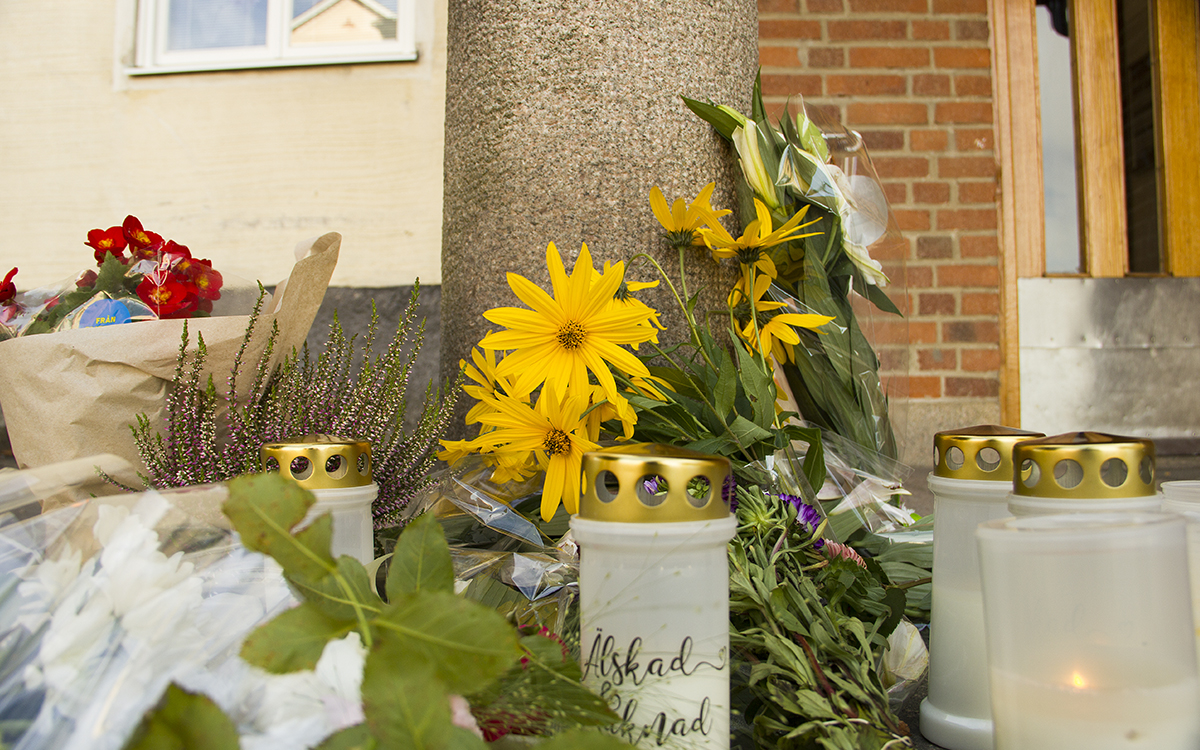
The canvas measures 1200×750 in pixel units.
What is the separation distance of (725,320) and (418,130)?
2047mm

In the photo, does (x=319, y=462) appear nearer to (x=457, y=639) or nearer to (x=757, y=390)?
(x=457, y=639)

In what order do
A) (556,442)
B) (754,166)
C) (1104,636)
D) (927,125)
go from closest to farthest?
(1104,636), (556,442), (754,166), (927,125)

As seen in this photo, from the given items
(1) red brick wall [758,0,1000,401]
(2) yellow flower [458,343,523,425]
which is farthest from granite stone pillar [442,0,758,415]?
(1) red brick wall [758,0,1000,401]

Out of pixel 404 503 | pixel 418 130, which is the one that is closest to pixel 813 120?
pixel 404 503

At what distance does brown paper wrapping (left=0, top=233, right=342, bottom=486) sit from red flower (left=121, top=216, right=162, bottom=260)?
27 centimetres

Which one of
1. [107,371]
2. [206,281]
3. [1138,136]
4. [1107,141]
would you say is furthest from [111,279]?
[1138,136]

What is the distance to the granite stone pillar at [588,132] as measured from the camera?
115cm

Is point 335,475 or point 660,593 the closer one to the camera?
point 660,593

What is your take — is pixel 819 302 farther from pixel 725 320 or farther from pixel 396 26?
pixel 396 26

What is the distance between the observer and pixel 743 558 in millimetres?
646

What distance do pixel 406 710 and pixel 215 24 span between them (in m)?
3.38

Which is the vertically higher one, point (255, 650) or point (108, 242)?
point (108, 242)

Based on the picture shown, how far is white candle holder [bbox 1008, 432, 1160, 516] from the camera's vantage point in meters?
0.47

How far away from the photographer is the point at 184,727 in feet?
1.09
